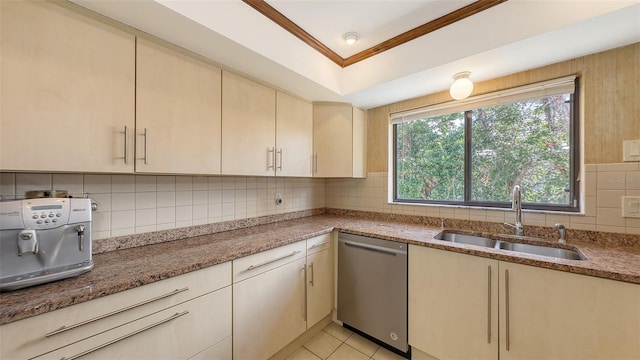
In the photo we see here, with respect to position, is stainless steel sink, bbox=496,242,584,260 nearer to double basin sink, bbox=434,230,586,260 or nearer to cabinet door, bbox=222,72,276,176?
double basin sink, bbox=434,230,586,260

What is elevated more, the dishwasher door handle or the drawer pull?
the dishwasher door handle

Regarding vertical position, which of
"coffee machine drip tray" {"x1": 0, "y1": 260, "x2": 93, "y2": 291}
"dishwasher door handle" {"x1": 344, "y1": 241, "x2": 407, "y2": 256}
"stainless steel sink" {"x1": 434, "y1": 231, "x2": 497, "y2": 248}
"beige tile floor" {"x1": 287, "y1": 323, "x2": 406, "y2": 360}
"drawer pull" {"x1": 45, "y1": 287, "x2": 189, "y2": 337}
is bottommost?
"beige tile floor" {"x1": 287, "y1": 323, "x2": 406, "y2": 360}

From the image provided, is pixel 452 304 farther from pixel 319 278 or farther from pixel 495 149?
pixel 495 149

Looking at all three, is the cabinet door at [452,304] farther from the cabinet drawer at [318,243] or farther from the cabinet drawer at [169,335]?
the cabinet drawer at [169,335]

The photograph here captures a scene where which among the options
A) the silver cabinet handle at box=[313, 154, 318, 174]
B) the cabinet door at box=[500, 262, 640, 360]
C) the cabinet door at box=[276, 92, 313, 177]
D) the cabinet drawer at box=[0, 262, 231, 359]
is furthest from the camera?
the silver cabinet handle at box=[313, 154, 318, 174]

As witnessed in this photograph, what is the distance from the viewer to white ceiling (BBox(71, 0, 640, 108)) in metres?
1.17

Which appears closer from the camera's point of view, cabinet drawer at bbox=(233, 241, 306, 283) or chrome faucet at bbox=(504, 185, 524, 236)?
cabinet drawer at bbox=(233, 241, 306, 283)

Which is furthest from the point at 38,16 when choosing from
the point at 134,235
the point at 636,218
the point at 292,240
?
the point at 636,218

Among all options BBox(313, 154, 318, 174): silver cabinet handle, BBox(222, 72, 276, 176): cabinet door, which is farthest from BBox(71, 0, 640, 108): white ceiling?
BBox(313, 154, 318, 174): silver cabinet handle

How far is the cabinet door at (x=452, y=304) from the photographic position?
4.45ft

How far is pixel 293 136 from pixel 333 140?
1.46ft

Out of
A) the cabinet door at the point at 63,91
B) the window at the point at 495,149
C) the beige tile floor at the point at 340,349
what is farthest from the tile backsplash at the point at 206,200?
the beige tile floor at the point at 340,349

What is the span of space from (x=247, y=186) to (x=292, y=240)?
2.47 feet

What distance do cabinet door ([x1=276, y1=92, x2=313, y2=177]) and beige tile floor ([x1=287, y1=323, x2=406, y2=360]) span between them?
137cm
